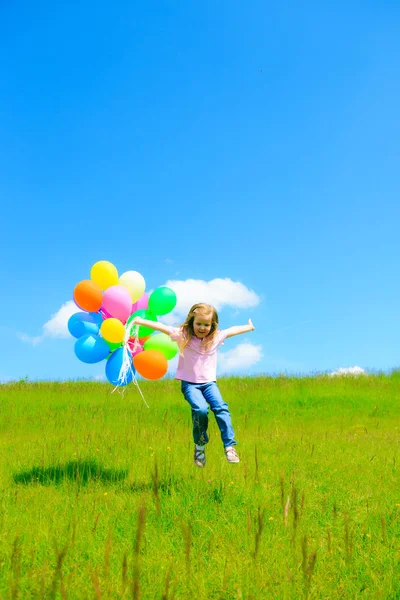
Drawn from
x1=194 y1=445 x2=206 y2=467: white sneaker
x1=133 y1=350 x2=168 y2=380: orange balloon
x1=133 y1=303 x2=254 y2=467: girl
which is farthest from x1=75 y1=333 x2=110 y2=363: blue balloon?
x1=194 y1=445 x2=206 y2=467: white sneaker

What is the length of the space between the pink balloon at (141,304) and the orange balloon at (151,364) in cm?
131

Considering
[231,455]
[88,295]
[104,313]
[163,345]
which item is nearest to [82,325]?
[104,313]

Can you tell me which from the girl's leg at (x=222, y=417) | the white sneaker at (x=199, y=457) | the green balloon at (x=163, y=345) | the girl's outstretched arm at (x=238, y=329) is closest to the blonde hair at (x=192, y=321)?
the girl's outstretched arm at (x=238, y=329)

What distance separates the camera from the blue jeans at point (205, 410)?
15.9 feet

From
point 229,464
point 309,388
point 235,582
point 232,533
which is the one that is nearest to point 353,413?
point 309,388

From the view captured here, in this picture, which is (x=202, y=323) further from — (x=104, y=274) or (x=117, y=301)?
(x=104, y=274)

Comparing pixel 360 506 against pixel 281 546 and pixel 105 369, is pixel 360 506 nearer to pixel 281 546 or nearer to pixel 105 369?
pixel 281 546

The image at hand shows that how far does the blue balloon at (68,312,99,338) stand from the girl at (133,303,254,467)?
2.94 meters

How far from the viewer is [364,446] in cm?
675

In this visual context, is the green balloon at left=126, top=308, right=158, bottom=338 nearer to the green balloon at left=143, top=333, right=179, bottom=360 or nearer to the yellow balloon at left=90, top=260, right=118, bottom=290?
the green balloon at left=143, top=333, right=179, bottom=360

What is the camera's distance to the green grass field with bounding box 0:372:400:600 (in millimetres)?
2510

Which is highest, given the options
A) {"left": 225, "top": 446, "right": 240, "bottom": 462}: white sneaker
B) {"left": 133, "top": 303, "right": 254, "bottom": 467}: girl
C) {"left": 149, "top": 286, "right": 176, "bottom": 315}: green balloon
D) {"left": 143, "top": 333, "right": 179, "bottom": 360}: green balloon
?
{"left": 149, "top": 286, "right": 176, "bottom": 315}: green balloon

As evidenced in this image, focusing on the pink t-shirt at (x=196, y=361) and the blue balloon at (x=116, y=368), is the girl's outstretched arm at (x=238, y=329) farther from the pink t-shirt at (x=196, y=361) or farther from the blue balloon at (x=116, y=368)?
the blue balloon at (x=116, y=368)

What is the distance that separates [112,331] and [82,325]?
988 mm
